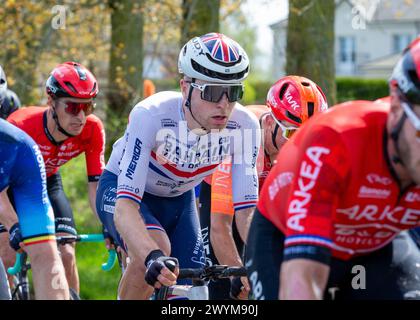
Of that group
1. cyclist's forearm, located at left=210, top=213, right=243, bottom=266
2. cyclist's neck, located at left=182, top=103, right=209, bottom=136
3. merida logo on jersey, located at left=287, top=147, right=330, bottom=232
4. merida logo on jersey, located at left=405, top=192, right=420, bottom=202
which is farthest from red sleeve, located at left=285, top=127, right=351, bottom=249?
cyclist's forearm, located at left=210, top=213, right=243, bottom=266

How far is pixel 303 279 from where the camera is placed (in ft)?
10.5

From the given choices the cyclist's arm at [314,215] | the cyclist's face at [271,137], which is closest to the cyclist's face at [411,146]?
the cyclist's arm at [314,215]

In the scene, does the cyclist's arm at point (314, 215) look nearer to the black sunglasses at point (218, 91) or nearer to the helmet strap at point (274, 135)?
the black sunglasses at point (218, 91)

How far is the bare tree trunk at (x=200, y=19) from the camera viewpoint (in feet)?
45.3

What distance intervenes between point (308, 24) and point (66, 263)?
19.9ft

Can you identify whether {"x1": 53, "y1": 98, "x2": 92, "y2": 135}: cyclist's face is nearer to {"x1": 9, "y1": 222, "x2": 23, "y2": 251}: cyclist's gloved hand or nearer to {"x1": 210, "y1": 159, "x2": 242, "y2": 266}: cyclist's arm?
{"x1": 9, "y1": 222, "x2": 23, "y2": 251}: cyclist's gloved hand

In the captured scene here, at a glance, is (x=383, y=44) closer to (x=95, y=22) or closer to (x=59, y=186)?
(x=95, y=22)

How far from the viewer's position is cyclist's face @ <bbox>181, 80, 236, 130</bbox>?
5367 millimetres

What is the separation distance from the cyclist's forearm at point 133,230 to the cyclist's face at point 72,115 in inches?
105

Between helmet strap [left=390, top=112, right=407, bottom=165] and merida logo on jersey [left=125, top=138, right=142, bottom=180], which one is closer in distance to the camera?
helmet strap [left=390, top=112, right=407, bottom=165]

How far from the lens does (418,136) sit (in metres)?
3.20

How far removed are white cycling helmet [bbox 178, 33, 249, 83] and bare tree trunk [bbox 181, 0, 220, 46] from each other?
327 inches

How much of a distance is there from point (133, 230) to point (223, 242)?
0.98m
